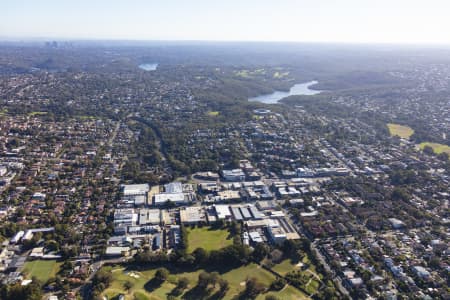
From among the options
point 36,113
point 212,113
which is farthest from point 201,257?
point 36,113

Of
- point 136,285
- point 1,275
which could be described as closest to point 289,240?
point 136,285

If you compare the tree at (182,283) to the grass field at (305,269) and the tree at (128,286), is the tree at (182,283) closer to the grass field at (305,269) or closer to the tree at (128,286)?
the tree at (128,286)

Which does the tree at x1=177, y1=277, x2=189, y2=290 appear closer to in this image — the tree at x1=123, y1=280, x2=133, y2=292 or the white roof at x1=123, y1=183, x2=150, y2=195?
the tree at x1=123, y1=280, x2=133, y2=292

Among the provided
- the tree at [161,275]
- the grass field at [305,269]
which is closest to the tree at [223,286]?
the tree at [161,275]

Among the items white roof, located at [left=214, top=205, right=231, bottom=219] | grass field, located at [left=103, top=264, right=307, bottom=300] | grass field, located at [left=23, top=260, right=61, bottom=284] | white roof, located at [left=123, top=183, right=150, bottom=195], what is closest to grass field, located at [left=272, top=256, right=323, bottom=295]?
grass field, located at [left=103, top=264, right=307, bottom=300]

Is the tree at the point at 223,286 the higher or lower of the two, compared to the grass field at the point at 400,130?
lower

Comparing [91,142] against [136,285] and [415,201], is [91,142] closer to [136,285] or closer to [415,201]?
[136,285]
